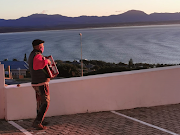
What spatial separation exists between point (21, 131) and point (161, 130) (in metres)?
2.27

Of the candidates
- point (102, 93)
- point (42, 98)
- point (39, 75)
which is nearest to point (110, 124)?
point (102, 93)

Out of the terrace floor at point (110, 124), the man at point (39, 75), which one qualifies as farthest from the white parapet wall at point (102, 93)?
the man at point (39, 75)

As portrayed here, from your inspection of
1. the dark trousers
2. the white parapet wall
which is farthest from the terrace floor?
the dark trousers

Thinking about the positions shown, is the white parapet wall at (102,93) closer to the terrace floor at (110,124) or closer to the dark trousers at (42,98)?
the terrace floor at (110,124)

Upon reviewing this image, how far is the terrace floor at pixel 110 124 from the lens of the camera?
4184 mm

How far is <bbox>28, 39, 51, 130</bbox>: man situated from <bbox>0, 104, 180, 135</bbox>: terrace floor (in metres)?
0.37

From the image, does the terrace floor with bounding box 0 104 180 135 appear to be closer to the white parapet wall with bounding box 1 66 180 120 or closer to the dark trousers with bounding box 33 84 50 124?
the white parapet wall with bounding box 1 66 180 120

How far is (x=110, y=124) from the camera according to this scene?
4.64 m

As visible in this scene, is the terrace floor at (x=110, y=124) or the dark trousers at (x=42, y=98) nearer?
the dark trousers at (x=42, y=98)

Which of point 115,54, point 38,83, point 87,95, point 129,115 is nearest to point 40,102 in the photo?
point 38,83

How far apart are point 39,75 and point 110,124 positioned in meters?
1.59

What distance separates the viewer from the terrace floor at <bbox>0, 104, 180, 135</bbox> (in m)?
4.18

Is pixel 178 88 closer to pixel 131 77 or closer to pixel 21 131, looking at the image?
pixel 131 77

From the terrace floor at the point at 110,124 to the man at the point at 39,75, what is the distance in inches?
14.7
